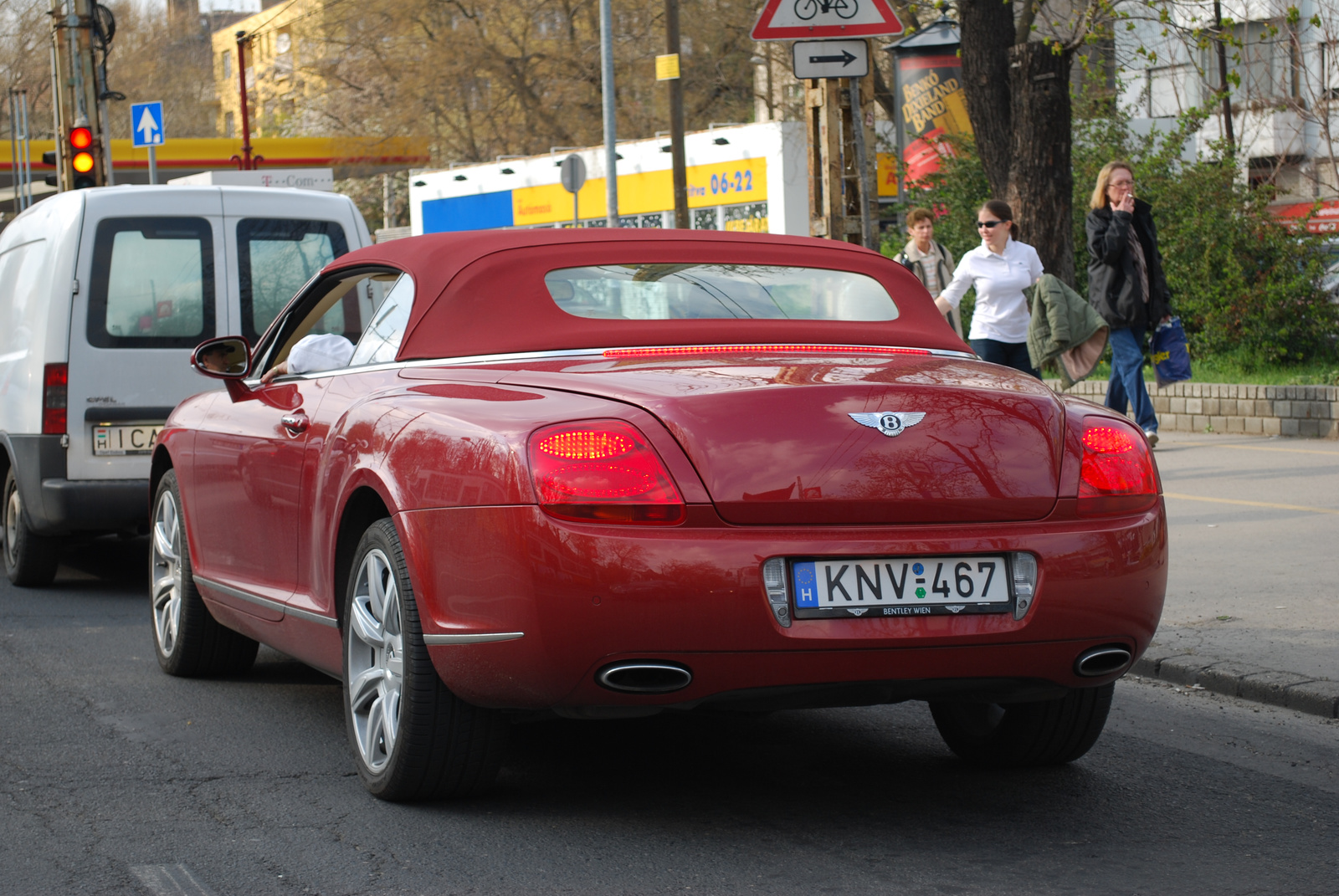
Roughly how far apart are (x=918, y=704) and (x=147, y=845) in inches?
107

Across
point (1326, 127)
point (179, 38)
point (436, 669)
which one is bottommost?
point (436, 669)

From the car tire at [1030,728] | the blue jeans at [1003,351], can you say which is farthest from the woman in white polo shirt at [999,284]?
the car tire at [1030,728]

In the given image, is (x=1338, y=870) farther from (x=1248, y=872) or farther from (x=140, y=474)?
(x=140, y=474)

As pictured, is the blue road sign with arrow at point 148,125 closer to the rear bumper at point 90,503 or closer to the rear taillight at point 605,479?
the rear bumper at point 90,503

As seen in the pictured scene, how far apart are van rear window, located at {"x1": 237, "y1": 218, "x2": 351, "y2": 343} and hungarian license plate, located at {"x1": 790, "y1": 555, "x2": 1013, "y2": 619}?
567cm

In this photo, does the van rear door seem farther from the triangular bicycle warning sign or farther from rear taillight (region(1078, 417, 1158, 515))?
rear taillight (region(1078, 417, 1158, 515))

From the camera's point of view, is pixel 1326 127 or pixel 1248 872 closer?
pixel 1248 872

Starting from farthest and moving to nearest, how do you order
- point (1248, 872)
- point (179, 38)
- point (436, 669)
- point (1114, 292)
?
point (179, 38)
point (1114, 292)
point (436, 669)
point (1248, 872)

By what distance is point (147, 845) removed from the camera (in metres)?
4.16

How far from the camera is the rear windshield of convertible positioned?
4.96 m

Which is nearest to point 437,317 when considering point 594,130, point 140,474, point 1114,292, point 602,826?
point 602,826

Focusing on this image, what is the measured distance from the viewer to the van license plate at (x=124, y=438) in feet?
28.5

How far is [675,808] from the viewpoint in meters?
4.49

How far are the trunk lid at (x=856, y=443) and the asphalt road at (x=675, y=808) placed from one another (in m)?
0.79
